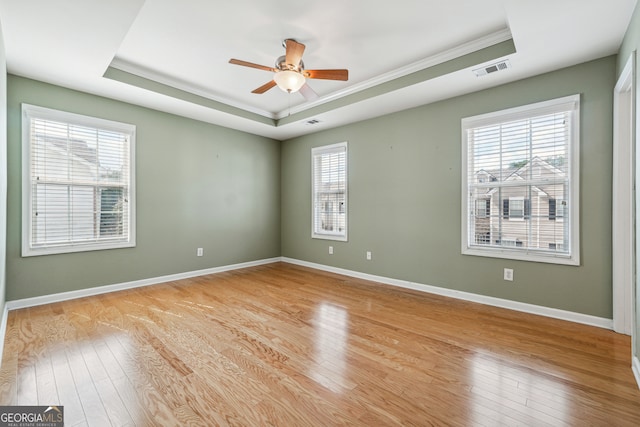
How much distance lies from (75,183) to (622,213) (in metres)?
5.99

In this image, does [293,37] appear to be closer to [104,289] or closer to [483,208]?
[483,208]

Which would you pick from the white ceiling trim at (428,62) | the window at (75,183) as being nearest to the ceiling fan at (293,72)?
the white ceiling trim at (428,62)

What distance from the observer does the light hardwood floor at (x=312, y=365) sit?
5.43ft

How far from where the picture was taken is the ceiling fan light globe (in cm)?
275

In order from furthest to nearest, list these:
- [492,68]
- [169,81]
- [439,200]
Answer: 1. [439,200]
2. [169,81]
3. [492,68]

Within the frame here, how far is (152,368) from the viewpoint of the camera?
2.08 metres

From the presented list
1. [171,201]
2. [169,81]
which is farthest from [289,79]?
[171,201]

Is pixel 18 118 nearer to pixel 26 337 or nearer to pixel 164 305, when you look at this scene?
pixel 26 337

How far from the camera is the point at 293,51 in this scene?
2713 mm

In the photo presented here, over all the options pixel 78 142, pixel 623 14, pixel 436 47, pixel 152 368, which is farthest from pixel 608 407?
pixel 78 142

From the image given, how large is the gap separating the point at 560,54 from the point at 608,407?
2932mm

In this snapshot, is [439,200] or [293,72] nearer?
[293,72]

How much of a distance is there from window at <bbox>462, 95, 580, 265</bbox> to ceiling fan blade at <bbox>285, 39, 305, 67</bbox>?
7.47ft

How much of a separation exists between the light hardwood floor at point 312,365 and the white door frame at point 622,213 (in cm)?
26
